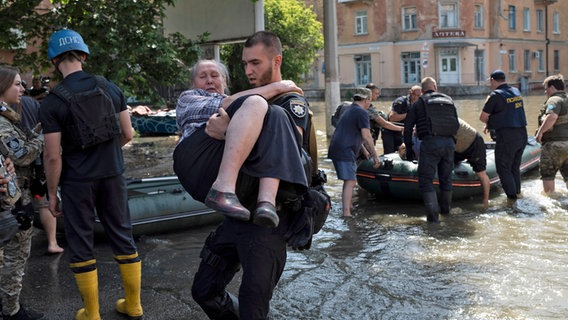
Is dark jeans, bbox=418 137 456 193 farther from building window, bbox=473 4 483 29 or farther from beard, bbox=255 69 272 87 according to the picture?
building window, bbox=473 4 483 29

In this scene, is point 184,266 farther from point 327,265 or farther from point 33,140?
point 33,140

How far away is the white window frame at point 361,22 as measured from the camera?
4995 cm

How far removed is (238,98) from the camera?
3125 mm

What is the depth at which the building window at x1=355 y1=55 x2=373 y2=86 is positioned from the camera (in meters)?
50.3

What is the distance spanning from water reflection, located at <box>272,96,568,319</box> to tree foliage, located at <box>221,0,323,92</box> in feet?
81.8

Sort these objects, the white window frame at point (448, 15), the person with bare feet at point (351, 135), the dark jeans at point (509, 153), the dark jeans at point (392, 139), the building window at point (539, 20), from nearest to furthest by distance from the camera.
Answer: the person with bare feet at point (351, 135) < the dark jeans at point (509, 153) < the dark jeans at point (392, 139) < the white window frame at point (448, 15) < the building window at point (539, 20)

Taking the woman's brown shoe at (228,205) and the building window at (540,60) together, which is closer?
the woman's brown shoe at (228,205)

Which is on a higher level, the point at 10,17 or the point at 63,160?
the point at 10,17

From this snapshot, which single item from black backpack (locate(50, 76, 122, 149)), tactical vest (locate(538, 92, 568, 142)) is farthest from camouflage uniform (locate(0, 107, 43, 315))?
tactical vest (locate(538, 92, 568, 142))

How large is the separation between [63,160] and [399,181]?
594 cm

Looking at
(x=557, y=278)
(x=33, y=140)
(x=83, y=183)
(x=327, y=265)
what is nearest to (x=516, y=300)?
(x=557, y=278)

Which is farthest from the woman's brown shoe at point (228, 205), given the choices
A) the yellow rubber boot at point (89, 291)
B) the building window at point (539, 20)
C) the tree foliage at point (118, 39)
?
the building window at point (539, 20)

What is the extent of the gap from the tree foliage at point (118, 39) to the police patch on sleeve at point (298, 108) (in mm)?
6888

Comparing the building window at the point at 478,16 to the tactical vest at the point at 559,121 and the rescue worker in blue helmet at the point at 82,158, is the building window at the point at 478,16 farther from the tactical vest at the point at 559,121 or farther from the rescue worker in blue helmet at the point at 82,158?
the rescue worker in blue helmet at the point at 82,158
